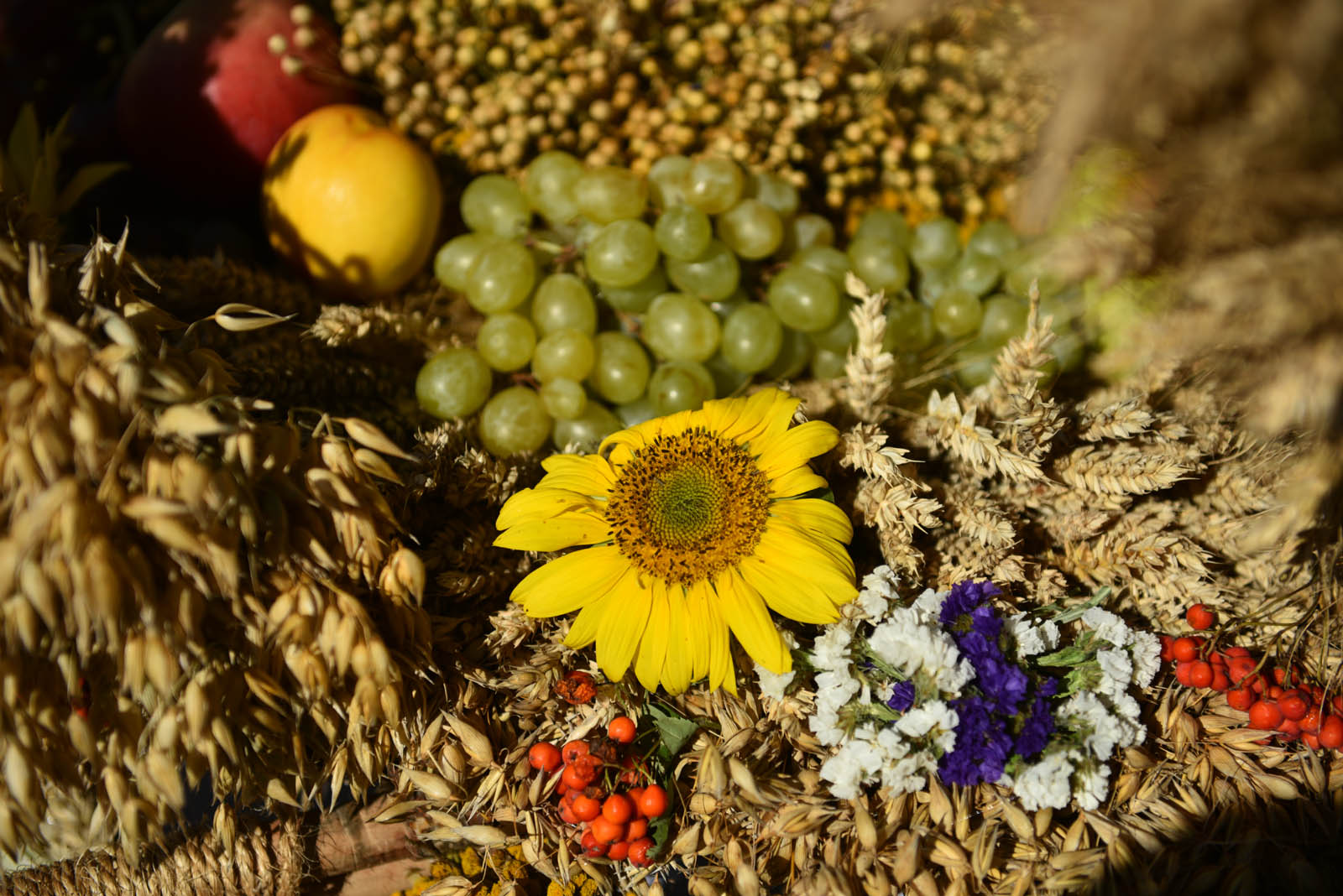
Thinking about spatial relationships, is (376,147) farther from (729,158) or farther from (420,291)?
(729,158)

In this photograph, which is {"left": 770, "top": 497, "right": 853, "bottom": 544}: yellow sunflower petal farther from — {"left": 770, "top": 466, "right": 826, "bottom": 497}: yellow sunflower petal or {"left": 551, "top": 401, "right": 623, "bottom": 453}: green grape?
{"left": 551, "top": 401, "right": 623, "bottom": 453}: green grape

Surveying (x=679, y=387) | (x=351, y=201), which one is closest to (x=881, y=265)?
(x=679, y=387)

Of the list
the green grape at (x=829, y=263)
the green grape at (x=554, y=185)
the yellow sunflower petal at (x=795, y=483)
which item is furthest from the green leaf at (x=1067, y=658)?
the green grape at (x=554, y=185)

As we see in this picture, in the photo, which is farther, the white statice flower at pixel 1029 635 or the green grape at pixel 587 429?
the green grape at pixel 587 429

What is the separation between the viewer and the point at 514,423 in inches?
47.8

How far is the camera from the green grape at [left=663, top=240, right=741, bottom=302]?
127cm

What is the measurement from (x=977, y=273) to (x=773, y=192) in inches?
14.4

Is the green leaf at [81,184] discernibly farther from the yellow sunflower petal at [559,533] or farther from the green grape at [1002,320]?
the green grape at [1002,320]

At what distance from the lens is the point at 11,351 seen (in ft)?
2.58

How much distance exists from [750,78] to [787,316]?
0.41m

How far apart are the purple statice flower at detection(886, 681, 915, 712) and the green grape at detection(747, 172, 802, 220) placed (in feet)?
2.63

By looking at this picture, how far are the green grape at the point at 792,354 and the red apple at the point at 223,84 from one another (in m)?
0.94

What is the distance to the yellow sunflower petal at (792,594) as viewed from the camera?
964mm

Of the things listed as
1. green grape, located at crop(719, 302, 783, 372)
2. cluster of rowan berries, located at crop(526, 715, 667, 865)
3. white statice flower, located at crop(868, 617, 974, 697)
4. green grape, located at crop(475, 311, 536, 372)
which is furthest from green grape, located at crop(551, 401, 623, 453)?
white statice flower, located at crop(868, 617, 974, 697)
